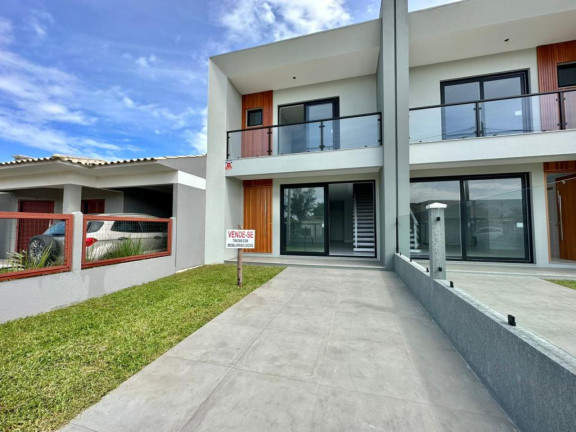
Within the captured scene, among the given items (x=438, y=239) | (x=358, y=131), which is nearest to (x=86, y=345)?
(x=438, y=239)

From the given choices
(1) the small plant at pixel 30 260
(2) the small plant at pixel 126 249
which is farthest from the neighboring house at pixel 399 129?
(1) the small plant at pixel 30 260

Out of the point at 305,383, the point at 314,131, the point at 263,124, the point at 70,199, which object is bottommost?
the point at 305,383

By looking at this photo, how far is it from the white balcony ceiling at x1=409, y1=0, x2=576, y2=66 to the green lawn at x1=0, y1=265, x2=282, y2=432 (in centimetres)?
856

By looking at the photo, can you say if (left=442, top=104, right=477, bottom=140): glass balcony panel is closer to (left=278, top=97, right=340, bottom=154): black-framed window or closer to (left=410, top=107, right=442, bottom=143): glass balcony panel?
(left=410, top=107, right=442, bottom=143): glass balcony panel

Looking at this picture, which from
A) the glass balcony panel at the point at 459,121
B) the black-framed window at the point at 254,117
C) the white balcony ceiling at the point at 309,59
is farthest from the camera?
the black-framed window at the point at 254,117

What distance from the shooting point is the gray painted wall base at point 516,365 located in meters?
1.24

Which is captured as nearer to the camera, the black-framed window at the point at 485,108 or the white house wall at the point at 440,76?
the black-framed window at the point at 485,108

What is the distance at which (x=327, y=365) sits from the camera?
2336mm

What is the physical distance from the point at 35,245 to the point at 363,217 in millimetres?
9168

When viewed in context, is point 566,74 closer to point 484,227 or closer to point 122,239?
point 484,227

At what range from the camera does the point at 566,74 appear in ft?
22.9

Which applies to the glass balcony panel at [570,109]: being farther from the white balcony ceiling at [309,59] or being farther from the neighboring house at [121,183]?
the neighboring house at [121,183]

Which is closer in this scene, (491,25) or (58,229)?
(58,229)

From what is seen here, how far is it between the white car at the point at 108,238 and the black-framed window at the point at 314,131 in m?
4.74
